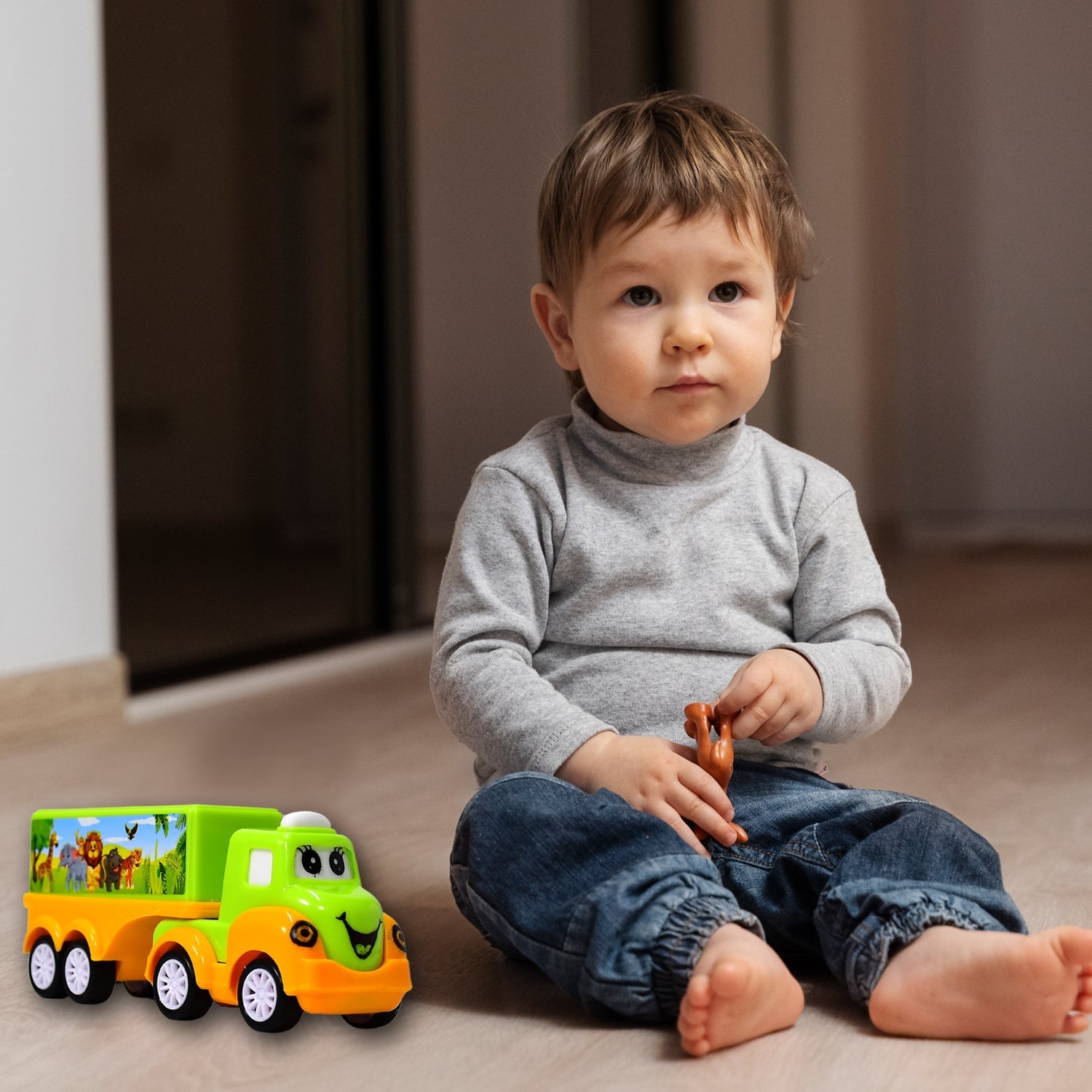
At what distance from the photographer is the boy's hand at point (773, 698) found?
79 cm

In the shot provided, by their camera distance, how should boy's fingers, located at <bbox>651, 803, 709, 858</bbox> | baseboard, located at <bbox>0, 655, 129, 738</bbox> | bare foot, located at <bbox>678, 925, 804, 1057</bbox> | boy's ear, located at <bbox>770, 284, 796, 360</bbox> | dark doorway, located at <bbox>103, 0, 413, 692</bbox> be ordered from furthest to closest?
dark doorway, located at <bbox>103, 0, 413, 692</bbox> → baseboard, located at <bbox>0, 655, 129, 738</bbox> → boy's ear, located at <bbox>770, 284, 796, 360</bbox> → boy's fingers, located at <bbox>651, 803, 709, 858</bbox> → bare foot, located at <bbox>678, 925, 804, 1057</bbox>

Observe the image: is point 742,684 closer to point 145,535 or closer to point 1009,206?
point 145,535

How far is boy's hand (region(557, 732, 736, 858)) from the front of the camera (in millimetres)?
776

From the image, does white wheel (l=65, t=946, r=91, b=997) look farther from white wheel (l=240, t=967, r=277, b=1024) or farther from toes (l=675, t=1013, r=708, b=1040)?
toes (l=675, t=1013, r=708, b=1040)

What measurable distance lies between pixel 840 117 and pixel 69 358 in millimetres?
2705

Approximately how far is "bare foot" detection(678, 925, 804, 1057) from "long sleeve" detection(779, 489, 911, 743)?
0.56 ft

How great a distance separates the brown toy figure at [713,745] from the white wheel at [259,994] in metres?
0.24

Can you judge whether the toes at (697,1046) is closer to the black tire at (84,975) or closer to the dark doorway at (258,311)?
the black tire at (84,975)

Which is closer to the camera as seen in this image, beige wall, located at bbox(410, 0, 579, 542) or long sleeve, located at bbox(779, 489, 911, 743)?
long sleeve, located at bbox(779, 489, 911, 743)

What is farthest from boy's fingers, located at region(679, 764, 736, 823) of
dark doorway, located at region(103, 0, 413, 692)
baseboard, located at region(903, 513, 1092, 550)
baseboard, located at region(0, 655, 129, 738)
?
baseboard, located at region(903, 513, 1092, 550)

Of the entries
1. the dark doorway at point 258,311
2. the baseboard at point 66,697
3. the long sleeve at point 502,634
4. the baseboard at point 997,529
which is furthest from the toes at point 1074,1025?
the baseboard at point 997,529

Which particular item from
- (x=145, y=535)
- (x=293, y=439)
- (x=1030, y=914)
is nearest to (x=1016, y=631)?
(x=293, y=439)

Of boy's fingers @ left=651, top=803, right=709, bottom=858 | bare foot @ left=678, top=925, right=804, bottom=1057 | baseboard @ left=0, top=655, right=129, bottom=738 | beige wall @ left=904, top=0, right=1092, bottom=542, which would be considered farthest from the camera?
beige wall @ left=904, top=0, right=1092, bottom=542

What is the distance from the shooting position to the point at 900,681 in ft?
2.89
